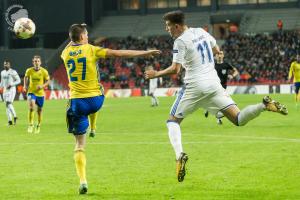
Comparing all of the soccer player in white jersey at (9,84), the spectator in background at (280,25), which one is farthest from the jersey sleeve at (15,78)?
the spectator in background at (280,25)

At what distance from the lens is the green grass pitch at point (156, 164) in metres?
10.4

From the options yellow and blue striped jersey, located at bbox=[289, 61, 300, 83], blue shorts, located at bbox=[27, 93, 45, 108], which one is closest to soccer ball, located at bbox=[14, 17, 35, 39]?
blue shorts, located at bbox=[27, 93, 45, 108]

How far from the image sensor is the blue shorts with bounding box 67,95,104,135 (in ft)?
34.7

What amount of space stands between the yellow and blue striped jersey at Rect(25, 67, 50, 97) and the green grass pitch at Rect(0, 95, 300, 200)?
1458mm

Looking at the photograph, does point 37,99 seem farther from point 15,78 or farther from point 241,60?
point 241,60

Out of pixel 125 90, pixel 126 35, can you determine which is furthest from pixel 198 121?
pixel 126 35

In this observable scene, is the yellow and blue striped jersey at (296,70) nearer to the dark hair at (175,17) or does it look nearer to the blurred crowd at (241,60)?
the blurred crowd at (241,60)

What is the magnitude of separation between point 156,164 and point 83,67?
12.5 ft

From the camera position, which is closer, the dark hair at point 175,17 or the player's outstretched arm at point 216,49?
the dark hair at point 175,17

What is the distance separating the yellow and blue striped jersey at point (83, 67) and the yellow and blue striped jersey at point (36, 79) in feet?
43.8

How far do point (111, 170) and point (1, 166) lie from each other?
2.45 meters

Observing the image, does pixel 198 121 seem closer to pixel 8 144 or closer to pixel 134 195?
pixel 8 144

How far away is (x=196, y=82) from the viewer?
11.1 metres

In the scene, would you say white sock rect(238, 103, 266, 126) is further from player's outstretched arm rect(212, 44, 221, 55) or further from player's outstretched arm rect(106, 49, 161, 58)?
player's outstretched arm rect(106, 49, 161, 58)
